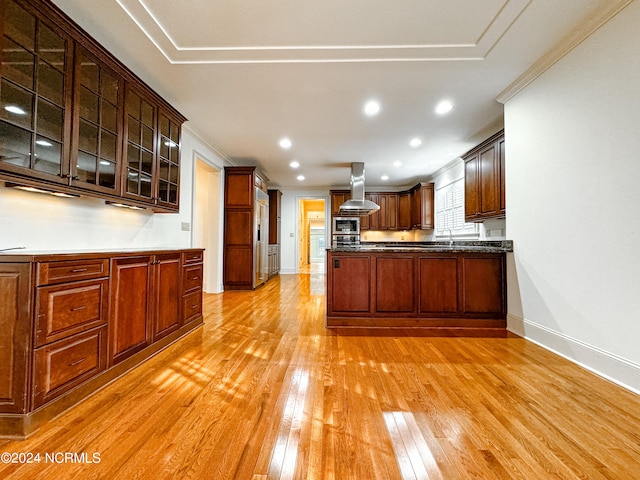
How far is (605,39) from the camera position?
2088 millimetres

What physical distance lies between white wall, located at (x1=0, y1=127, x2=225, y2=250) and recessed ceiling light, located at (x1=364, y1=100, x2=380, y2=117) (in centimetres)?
291

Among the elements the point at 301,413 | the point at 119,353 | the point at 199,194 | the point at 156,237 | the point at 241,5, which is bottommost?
the point at 301,413

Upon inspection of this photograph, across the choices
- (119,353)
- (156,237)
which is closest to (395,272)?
(119,353)

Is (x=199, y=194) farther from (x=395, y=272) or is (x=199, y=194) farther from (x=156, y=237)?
(x=395, y=272)

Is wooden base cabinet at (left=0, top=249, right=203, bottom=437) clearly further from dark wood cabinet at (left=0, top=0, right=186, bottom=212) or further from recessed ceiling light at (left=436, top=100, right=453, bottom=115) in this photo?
recessed ceiling light at (left=436, top=100, right=453, bottom=115)

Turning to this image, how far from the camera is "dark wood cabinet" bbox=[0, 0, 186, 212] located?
1.61 meters

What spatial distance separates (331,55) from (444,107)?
173cm

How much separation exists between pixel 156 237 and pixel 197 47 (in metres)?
2.19

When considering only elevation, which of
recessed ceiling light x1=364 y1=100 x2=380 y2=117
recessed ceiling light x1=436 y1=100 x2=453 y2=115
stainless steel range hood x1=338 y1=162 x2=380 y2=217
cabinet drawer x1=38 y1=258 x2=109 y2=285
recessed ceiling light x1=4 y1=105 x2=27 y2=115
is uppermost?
recessed ceiling light x1=436 y1=100 x2=453 y2=115

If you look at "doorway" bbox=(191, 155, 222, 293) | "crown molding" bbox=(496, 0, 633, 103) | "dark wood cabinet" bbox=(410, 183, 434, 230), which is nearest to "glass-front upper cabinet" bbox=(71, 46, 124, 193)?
"doorway" bbox=(191, 155, 222, 293)

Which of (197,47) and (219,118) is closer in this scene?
(197,47)

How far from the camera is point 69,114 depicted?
6.38ft

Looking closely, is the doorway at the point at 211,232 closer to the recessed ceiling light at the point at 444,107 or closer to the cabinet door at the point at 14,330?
the recessed ceiling light at the point at 444,107

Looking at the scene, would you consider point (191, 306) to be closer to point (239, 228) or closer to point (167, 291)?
point (167, 291)
